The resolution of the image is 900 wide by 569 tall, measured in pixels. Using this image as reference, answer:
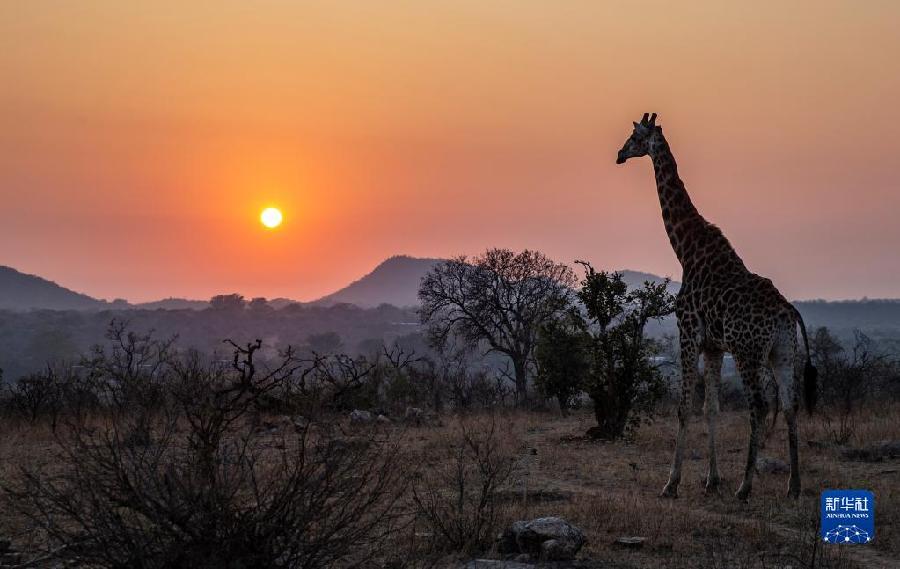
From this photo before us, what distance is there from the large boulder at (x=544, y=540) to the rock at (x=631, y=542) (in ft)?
2.08

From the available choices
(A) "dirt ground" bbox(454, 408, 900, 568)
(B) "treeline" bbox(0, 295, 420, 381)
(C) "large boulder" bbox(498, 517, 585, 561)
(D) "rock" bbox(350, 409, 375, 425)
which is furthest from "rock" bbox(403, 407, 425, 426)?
(B) "treeline" bbox(0, 295, 420, 381)

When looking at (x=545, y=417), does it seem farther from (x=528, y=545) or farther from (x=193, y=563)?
(x=193, y=563)

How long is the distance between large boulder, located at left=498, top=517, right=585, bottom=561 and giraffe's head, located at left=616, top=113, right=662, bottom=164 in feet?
26.5

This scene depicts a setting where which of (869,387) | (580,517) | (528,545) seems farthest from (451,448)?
(869,387)

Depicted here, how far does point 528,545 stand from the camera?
8695mm

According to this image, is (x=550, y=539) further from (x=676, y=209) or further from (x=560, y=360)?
(x=560, y=360)

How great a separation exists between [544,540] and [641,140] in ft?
28.2

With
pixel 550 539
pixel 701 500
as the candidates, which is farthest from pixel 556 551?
pixel 701 500

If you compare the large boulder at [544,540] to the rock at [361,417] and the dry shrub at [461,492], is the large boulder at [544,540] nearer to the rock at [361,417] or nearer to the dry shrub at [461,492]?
the dry shrub at [461,492]

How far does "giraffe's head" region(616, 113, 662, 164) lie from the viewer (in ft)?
48.6

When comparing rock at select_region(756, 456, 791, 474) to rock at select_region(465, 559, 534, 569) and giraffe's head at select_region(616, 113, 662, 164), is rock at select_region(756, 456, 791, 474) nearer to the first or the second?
giraffe's head at select_region(616, 113, 662, 164)

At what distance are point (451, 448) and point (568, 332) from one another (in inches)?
403

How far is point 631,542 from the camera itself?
914 centimetres

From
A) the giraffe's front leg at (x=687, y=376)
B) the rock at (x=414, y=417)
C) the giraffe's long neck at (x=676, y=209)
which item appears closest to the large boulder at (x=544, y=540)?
the giraffe's front leg at (x=687, y=376)
